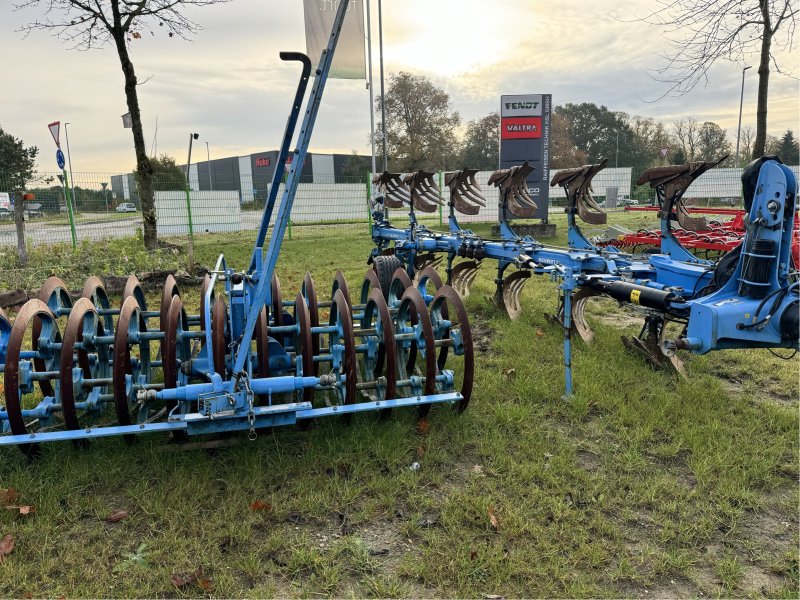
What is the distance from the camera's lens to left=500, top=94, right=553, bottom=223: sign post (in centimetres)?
1564

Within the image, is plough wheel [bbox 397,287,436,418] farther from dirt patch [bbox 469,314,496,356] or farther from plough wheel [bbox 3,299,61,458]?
plough wheel [bbox 3,299,61,458]

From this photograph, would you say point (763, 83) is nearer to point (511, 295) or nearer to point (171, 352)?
point (511, 295)

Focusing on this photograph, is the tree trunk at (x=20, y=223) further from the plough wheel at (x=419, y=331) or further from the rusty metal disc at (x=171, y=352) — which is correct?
the plough wheel at (x=419, y=331)

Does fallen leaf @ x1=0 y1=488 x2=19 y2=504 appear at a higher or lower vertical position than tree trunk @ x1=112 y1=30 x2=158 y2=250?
lower

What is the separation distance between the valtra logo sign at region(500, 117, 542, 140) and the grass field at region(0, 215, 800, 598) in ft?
42.0

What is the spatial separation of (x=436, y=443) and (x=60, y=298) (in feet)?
10.2

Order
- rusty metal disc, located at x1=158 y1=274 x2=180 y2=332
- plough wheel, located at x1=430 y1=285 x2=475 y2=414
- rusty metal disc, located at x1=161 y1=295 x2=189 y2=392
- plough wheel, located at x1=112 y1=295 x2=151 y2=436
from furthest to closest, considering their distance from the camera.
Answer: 1. rusty metal disc, located at x1=158 y1=274 x2=180 y2=332
2. plough wheel, located at x1=430 y1=285 x2=475 y2=414
3. rusty metal disc, located at x1=161 y1=295 x2=189 y2=392
4. plough wheel, located at x1=112 y1=295 x2=151 y2=436

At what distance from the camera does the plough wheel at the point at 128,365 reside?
2.94 m

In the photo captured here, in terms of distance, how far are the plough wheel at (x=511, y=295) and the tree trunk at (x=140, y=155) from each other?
25.1ft

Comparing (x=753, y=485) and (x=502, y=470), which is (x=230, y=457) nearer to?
(x=502, y=470)

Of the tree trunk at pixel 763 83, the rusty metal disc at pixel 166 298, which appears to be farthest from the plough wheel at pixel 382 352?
the tree trunk at pixel 763 83

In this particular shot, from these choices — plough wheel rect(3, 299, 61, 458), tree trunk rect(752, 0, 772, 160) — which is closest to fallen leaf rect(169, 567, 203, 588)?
plough wheel rect(3, 299, 61, 458)

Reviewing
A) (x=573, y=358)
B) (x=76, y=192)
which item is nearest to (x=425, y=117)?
(x=76, y=192)

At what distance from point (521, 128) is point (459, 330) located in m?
13.5
